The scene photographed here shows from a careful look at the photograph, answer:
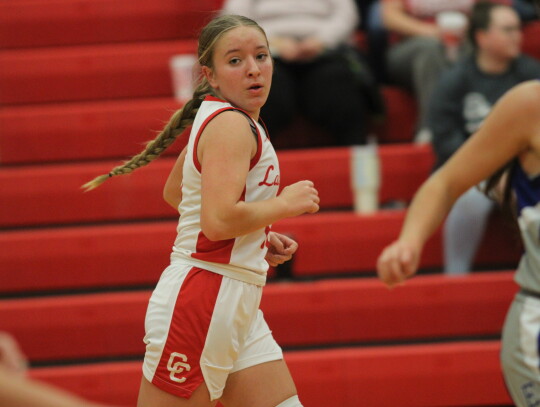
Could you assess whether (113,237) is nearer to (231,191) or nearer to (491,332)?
(491,332)

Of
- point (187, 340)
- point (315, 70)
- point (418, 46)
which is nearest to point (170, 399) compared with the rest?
point (187, 340)

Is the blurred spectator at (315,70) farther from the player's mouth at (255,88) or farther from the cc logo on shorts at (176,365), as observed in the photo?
the cc logo on shorts at (176,365)

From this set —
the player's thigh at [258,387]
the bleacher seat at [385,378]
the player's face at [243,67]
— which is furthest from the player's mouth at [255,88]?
the bleacher seat at [385,378]

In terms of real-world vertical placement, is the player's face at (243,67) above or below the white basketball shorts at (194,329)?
above

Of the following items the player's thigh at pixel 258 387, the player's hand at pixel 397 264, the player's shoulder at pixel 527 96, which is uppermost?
the player's shoulder at pixel 527 96

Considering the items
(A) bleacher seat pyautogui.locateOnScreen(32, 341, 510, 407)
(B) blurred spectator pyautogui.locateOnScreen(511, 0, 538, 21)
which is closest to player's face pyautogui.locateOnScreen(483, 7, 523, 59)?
(B) blurred spectator pyautogui.locateOnScreen(511, 0, 538, 21)

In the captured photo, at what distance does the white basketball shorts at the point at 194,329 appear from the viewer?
232 centimetres

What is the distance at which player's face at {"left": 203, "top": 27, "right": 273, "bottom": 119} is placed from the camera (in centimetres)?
228

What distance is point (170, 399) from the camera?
233 centimetres

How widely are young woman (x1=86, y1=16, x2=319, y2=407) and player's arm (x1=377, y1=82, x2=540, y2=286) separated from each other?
0.25 meters

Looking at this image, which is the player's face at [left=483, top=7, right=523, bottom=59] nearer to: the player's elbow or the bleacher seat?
the bleacher seat

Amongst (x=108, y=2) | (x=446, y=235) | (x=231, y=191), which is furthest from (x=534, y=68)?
(x=231, y=191)

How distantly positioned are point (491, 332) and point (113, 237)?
6.34 ft

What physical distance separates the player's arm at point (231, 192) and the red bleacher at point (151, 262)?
1975 millimetres
